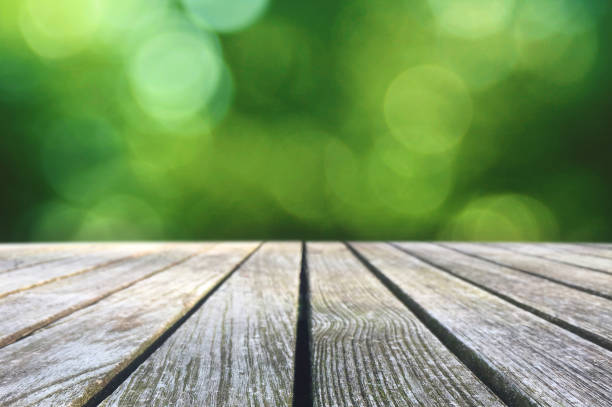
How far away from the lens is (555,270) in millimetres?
1215

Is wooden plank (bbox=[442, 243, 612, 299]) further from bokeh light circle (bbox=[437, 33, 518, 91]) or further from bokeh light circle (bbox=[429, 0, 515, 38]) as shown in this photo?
bokeh light circle (bbox=[429, 0, 515, 38])

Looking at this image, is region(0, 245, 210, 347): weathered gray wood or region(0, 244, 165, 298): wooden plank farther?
region(0, 244, 165, 298): wooden plank

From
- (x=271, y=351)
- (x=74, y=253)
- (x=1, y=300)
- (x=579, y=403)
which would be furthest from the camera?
(x=74, y=253)

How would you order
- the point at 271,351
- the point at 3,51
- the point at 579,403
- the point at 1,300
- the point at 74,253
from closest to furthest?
1. the point at 579,403
2. the point at 271,351
3. the point at 1,300
4. the point at 74,253
5. the point at 3,51

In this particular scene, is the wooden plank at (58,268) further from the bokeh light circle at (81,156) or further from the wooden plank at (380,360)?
the bokeh light circle at (81,156)

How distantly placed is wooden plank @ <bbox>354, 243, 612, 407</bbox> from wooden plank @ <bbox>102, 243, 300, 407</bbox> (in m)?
0.21

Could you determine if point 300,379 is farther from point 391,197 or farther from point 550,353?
point 391,197

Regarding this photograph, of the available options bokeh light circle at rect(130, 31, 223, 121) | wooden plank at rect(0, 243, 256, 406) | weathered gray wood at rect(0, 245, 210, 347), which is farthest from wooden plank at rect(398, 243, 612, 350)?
bokeh light circle at rect(130, 31, 223, 121)

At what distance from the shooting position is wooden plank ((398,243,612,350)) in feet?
2.20

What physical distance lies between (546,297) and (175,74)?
10.8 feet

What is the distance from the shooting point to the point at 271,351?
0.55m

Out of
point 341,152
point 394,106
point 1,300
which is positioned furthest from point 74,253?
point 394,106

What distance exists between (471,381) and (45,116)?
3698 mm

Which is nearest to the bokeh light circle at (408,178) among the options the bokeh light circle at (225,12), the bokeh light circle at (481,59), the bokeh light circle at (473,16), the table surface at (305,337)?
the bokeh light circle at (481,59)
